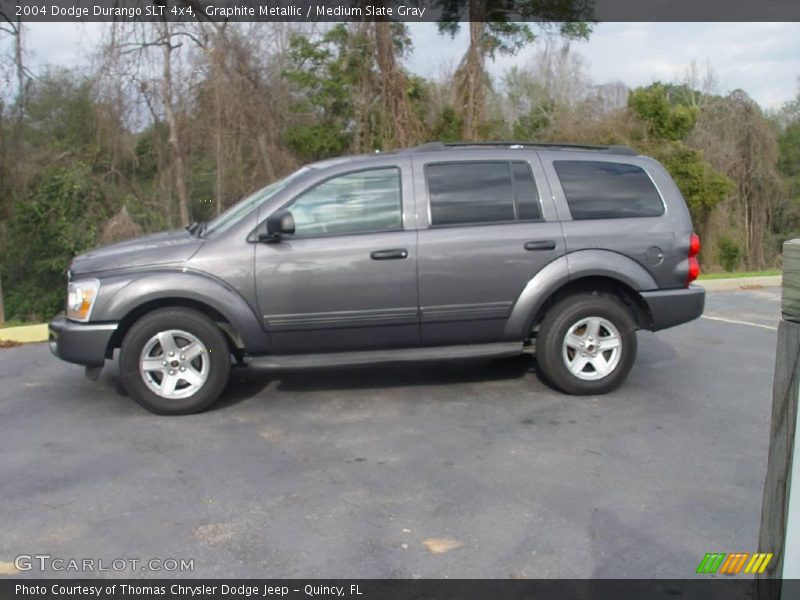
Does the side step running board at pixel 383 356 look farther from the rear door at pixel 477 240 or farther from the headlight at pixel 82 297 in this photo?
the headlight at pixel 82 297

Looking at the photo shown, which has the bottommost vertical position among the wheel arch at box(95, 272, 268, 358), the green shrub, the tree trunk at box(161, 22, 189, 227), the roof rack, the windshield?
the green shrub

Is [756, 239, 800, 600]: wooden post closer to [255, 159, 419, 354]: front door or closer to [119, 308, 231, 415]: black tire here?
[255, 159, 419, 354]: front door

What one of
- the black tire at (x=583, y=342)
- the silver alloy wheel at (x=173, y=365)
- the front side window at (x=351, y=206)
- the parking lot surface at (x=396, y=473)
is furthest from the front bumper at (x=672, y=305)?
the silver alloy wheel at (x=173, y=365)

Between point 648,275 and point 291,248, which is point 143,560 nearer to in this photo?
point 291,248

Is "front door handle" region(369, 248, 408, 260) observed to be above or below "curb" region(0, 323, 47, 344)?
above

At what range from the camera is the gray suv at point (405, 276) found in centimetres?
595

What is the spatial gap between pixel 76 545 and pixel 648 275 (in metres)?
4.51

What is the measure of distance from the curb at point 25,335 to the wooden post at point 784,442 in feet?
27.3

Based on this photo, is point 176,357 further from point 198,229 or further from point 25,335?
point 25,335

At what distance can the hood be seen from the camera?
5.98 m

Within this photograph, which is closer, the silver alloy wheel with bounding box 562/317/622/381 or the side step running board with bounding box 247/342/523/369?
the side step running board with bounding box 247/342/523/369

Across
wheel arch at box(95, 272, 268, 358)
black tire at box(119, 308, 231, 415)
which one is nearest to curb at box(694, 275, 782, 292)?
wheel arch at box(95, 272, 268, 358)

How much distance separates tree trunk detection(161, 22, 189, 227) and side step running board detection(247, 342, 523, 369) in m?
10.7

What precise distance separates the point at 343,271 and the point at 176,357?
1395 millimetres
